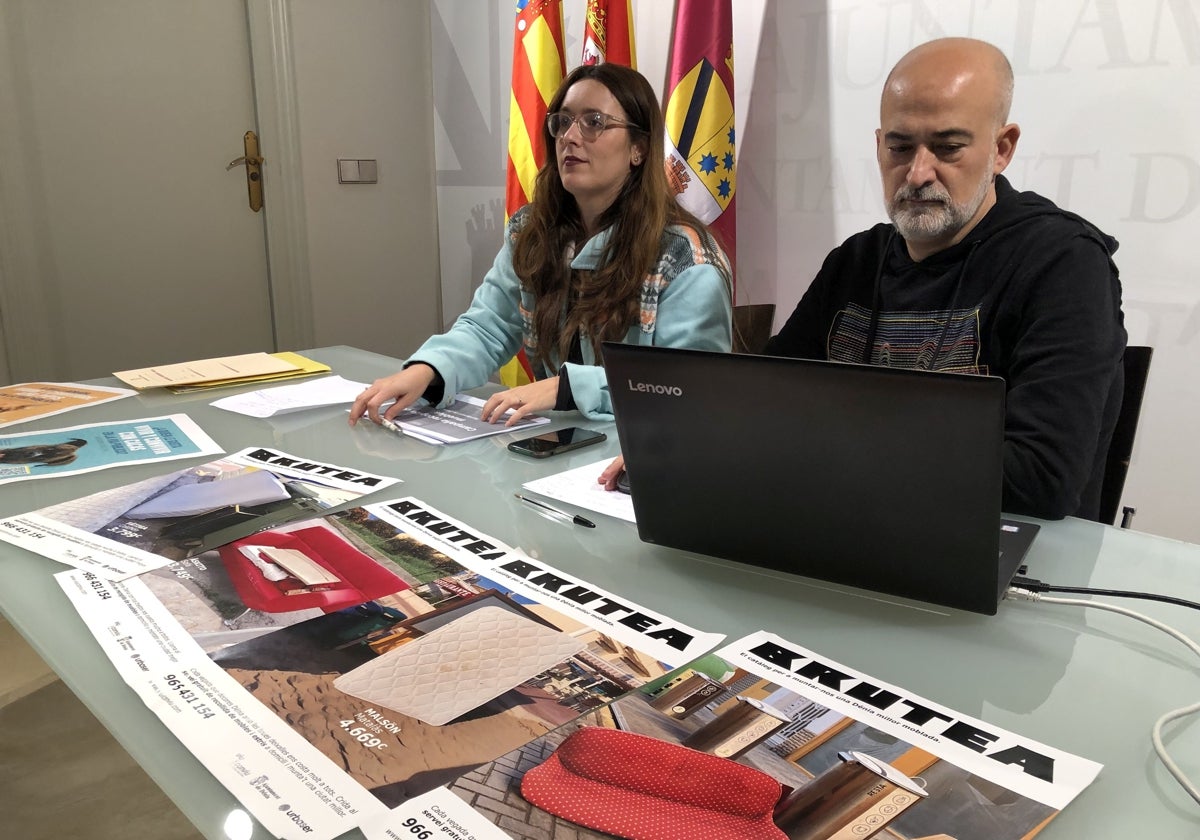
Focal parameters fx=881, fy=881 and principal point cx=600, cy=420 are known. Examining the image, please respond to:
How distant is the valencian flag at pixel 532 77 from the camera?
9.44 feet

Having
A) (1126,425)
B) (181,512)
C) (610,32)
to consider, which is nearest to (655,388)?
(181,512)

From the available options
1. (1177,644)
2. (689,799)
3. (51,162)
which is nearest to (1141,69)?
(1177,644)

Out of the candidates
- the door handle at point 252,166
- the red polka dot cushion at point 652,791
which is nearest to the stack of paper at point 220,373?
the red polka dot cushion at point 652,791

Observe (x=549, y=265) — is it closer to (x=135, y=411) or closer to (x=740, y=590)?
(x=135, y=411)

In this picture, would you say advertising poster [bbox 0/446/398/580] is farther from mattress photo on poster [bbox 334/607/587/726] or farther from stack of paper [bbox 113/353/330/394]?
stack of paper [bbox 113/353/330/394]

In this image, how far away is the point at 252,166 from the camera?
11.4ft

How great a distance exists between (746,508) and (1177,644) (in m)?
0.36

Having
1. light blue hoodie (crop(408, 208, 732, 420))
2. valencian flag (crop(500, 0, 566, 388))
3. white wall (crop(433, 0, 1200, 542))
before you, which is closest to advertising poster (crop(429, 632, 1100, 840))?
light blue hoodie (crop(408, 208, 732, 420))

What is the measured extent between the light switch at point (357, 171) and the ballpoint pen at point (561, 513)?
119 inches

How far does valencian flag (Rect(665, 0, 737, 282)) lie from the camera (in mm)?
2479

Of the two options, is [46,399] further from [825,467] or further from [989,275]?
[989,275]

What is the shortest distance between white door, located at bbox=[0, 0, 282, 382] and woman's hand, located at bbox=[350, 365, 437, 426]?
7.57ft

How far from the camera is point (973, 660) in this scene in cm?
69

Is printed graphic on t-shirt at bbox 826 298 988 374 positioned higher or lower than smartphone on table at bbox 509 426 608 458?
higher
